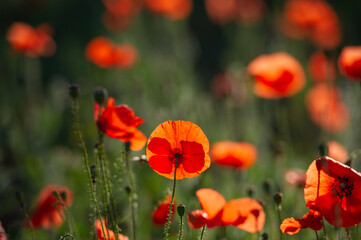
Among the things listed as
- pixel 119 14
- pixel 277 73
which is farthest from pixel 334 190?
pixel 119 14

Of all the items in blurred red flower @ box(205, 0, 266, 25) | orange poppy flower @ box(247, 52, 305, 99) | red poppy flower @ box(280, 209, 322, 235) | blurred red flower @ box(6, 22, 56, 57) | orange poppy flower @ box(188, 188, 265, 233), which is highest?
blurred red flower @ box(205, 0, 266, 25)

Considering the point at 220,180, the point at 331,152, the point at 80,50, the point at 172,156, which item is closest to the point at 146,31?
the point at 80,50

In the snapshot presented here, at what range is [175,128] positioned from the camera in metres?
1.26

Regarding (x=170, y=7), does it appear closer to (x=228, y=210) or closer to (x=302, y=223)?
(x=228, y=210)

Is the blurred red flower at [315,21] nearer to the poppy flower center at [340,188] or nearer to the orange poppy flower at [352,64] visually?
the orange poppy flower at [352,64]

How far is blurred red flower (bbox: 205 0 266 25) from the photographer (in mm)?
4977

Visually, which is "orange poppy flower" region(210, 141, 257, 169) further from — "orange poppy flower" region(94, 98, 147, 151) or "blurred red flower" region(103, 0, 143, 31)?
"blurred red flower" region(103, 0, 143, 31)

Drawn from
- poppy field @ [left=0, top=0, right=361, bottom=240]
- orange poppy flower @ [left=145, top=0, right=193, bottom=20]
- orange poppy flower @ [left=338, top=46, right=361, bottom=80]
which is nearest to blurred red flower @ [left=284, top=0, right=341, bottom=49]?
poppy field @ [left=0, top=0, right=361, bottom=240]

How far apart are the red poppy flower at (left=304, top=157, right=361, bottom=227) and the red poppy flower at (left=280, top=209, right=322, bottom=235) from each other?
0.03m

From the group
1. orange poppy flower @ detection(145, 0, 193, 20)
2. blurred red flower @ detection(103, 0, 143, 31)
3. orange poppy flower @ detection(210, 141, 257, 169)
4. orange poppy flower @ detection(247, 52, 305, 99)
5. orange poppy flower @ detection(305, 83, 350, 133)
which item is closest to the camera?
orange poppy flower @ detection(210, 141, 257, 169)

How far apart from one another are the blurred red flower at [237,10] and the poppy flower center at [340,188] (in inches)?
155

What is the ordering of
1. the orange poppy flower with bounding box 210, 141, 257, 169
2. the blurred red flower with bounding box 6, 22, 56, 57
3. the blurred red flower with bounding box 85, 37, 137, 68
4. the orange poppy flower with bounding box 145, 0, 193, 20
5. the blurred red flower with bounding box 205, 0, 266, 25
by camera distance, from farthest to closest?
the blurred red flower with bounding box 205, 0, 266, 25 < the orange poppy flower with bounding box 145, 0, 193, 20 < the blurred red flower with bounding box 85, 37, 137, 68 < the blurred red flower with bounding box 6, 22, 56, 57 < the orange poppy flower with bounding box 210, 141, 257, 169

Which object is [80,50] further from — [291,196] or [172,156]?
[172,156]

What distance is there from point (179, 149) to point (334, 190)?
0.48 meters
